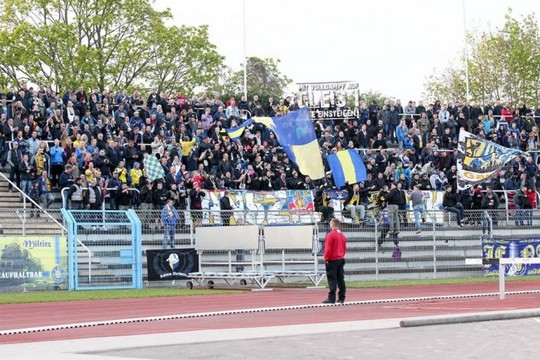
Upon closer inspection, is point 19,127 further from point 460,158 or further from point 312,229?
Answer: point 460,158

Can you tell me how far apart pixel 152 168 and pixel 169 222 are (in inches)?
148

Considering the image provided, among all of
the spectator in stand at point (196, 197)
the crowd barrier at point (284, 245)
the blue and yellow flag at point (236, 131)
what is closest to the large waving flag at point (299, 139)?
the blue and yellow flag at point (236, 131)

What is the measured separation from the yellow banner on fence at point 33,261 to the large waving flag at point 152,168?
6.09 m

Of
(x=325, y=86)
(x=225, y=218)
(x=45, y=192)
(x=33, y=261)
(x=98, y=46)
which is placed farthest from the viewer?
(x=98, y=46)

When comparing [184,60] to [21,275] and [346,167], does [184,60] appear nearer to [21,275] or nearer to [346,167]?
[346,167]

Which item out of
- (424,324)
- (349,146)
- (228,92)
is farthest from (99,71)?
(424,324)

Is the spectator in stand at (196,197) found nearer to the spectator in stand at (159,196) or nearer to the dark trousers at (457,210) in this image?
the spectator in stand at (159,196)

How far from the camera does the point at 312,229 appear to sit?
34.1 m

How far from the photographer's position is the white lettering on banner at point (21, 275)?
31.4m

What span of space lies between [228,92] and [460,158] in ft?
Result: 140

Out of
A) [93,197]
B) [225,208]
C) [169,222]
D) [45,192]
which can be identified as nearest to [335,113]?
[225,208]

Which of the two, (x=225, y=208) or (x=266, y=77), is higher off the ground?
(x=266, y=77)

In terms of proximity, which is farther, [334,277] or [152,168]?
[152,168]

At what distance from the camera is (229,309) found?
24906 mm
